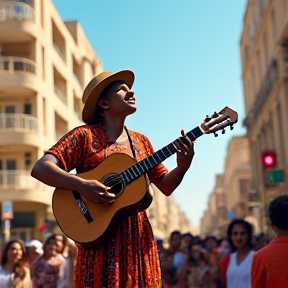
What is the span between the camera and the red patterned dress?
3.80 m

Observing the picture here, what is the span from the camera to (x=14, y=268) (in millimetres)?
7652

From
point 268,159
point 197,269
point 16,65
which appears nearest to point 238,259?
point 197,269

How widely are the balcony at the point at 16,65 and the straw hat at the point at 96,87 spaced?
27.3 metres

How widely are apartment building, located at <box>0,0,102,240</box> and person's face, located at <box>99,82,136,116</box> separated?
26.0 metres

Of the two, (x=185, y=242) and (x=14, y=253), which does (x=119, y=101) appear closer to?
(x=14, y=253)

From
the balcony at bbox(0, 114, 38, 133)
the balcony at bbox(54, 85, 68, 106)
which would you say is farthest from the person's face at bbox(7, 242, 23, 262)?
the balcony at bbox(54, 85, 68, 106)

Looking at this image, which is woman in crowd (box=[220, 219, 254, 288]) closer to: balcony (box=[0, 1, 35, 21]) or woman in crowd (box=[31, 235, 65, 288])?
woman in crowd (box=[31, 235, 65, 288])

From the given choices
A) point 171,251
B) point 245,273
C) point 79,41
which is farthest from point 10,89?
point 245,273

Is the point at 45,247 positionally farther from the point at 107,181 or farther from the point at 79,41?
the point at 79,41

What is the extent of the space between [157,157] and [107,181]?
0.34m

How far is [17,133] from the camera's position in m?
30.2

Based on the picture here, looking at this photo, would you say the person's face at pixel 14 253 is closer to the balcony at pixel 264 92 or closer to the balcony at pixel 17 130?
the balcony at pixel 264 92

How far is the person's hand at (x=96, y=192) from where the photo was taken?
377cm

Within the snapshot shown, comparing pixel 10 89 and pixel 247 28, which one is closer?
pixel 10 89
